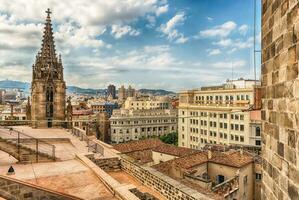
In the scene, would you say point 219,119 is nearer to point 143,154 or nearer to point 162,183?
point 143,154

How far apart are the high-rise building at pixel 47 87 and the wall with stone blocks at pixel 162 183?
24.4 m

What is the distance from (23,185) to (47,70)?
2920 centimetres

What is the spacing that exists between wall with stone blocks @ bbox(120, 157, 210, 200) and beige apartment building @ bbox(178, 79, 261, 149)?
29.9m

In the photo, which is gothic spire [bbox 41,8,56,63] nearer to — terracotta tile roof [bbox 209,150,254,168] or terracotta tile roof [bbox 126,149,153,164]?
terracotta tile roof [bbox 126,149,153,164]

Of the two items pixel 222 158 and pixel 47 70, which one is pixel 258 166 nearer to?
pixel 222 158

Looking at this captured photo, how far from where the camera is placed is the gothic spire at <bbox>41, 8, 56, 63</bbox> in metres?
36.7

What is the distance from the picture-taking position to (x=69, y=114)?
126 feet

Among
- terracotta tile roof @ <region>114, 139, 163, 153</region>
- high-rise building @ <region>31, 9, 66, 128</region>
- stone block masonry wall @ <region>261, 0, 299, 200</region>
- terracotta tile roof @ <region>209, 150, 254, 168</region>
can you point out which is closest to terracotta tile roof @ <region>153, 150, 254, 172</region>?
terracotta tile roof @ <region>209, 150, 254, 168</region>

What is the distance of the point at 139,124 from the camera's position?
75750mm

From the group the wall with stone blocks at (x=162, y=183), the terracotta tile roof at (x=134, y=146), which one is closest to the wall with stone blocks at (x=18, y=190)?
the wall with stone blocks at (x=162, y=183)

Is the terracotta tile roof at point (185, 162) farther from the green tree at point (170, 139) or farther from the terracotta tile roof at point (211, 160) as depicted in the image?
the green tree at point (170, 139)

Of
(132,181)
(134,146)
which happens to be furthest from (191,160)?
(134,146)

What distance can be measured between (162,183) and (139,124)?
65617 mm

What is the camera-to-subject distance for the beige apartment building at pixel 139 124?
243ft
